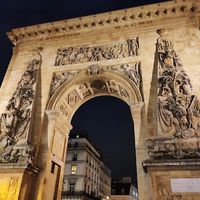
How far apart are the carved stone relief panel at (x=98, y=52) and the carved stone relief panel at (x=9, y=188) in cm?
545

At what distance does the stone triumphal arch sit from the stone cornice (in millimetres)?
44

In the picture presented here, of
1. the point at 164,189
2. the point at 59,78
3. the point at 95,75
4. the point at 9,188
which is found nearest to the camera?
the point at 164,189

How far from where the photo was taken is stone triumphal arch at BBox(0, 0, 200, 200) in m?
6.99

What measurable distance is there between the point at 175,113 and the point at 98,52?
4.68m

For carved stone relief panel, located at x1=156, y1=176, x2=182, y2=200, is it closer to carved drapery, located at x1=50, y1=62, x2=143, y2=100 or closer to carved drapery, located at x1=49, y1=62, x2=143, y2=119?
carved drapery, located at x1=50, y1=62, x2=143, y2=100

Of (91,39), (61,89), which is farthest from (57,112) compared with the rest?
(91,39)

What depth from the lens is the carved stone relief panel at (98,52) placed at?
10.1 metres

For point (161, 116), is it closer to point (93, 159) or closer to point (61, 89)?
point (61, 89)

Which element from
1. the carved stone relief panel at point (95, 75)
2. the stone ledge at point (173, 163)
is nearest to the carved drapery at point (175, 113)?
the stone ledge at point (173, 163)

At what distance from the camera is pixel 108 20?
11.0 metres

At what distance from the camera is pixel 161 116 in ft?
25.3

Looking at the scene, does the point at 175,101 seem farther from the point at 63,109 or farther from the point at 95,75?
the point at 63,109

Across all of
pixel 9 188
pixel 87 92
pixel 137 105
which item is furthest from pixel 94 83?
pixel 9 188

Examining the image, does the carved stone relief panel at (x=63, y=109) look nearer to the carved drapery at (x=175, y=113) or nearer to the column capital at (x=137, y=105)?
the column capital at (x=137, y=105)
